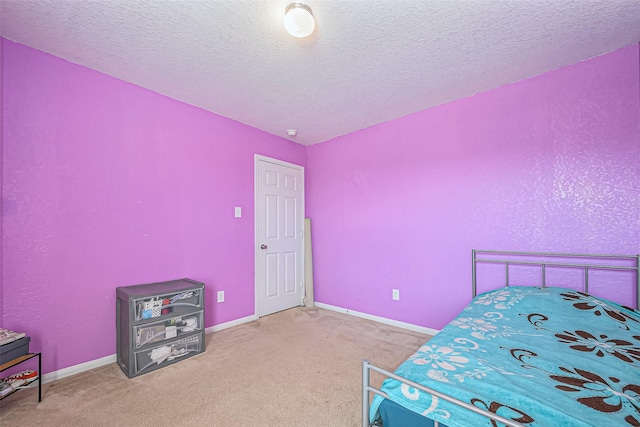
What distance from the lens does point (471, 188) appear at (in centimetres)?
253

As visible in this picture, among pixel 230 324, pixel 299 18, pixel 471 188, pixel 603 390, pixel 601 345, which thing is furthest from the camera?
pixel 230 324

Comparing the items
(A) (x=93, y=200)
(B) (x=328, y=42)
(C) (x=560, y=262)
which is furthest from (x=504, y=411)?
(A) (x=93, y=200)

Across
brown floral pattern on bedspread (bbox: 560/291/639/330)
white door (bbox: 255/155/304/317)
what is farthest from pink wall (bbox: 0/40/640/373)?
brown floral pattern on bedspread (bbox: 560/291/639/330)

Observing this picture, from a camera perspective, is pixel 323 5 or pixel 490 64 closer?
pixel 323 5

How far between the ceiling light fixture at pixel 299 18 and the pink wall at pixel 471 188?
179 cm

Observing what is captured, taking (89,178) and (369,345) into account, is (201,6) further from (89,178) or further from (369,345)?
(369,345)

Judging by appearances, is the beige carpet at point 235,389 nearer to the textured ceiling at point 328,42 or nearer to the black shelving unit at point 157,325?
the black shelving unit at point 157,325

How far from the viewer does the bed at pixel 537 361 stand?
0.87 m

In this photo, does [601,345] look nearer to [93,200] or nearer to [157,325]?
[157,325]

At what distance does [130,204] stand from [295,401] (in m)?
2.09

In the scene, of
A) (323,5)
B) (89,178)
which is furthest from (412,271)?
(89,178)

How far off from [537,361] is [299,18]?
2.10 metres

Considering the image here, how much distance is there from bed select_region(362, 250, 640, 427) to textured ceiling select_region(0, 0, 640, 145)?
1568 millimetres

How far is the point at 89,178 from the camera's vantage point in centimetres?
210
